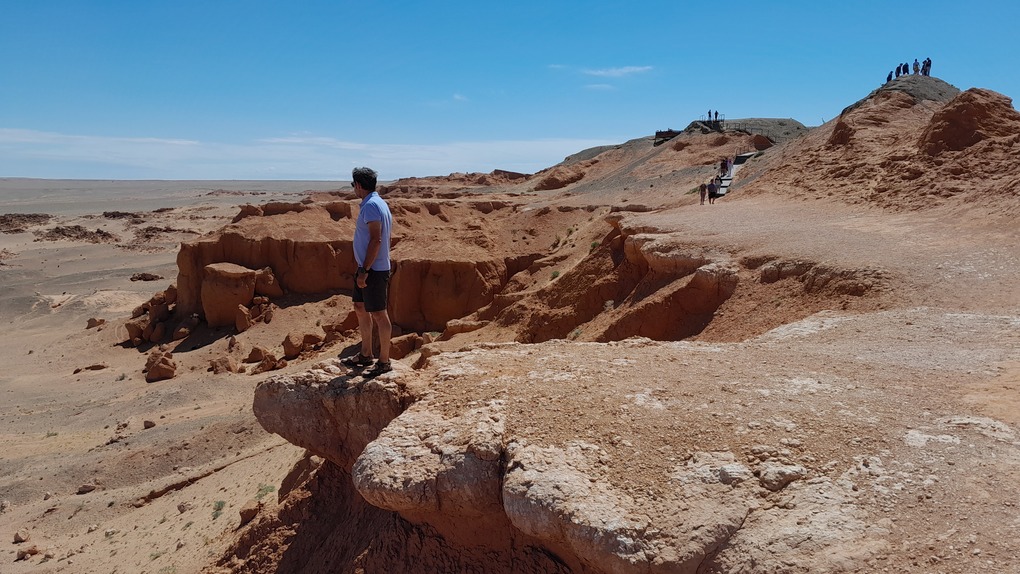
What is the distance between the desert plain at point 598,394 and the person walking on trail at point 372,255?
447 mm

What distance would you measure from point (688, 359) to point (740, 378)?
2.41ft

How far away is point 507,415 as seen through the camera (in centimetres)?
468

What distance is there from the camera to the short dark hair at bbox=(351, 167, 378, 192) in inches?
213

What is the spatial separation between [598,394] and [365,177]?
101 inches

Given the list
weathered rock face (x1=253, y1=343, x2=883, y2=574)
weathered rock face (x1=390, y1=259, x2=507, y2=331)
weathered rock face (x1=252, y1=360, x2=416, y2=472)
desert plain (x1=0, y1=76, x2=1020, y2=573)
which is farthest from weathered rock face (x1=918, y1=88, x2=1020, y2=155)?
weathered rock face (x1=252, y1=360, x2=416, y2=472)

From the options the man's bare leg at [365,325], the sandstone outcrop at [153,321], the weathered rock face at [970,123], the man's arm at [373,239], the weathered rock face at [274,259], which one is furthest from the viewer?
the weathered rock face at [274,259]

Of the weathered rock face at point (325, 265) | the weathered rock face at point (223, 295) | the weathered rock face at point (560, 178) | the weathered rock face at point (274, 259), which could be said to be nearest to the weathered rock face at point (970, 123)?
the weathered rock face at point (325, 265)

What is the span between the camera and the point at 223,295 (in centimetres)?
1923

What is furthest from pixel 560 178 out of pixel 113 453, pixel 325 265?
pixel 113 453

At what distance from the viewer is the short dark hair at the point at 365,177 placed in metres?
5.41

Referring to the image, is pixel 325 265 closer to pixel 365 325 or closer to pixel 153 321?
pixel 153 321

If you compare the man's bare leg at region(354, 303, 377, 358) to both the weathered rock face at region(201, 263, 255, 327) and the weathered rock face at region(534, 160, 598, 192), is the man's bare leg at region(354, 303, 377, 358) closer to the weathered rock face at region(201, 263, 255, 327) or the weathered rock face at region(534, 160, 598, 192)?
the weathered rock face at region(201, 263, 255, 327)

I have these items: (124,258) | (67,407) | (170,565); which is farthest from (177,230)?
(170,565)

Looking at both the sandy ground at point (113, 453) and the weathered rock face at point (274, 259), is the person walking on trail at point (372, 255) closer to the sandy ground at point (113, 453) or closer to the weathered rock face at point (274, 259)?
the sandy ground at point (113, 453)
